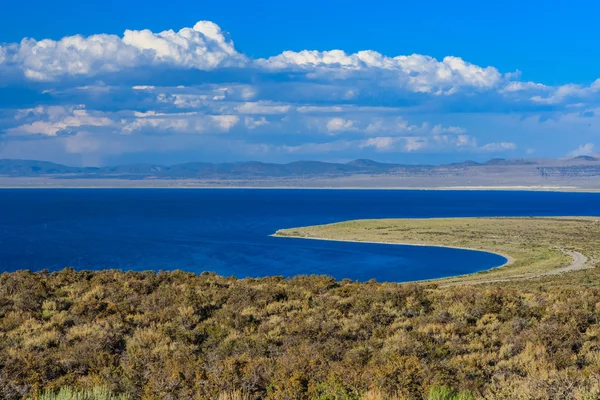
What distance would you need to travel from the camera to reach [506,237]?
93.2m

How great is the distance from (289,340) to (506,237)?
8384cm

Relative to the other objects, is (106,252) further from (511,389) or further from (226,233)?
(511,389)

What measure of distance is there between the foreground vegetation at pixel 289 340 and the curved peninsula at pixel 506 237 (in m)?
37.9

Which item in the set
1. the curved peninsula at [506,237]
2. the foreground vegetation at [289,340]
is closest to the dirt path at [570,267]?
the curved peninsula at [506,237]

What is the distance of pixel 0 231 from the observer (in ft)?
391

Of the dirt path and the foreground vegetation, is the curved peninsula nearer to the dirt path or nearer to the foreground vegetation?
the dirt path

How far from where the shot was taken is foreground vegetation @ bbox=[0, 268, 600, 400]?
434 inches

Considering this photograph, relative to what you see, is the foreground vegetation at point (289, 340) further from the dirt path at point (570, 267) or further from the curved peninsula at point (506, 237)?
the curved peninsula at point (506, 237)

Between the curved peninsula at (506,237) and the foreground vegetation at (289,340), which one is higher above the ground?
the foreground vegetation at (289,340)

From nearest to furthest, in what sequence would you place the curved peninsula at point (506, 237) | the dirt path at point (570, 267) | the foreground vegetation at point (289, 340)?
the foreground vegetation at point (289, 340) < the dirt path at point (570, 267) < the curved peninsula at point (506, 237)

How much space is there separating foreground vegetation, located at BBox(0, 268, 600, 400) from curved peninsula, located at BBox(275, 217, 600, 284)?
3795 cm

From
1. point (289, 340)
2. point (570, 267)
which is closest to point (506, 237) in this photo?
point (570, 267)

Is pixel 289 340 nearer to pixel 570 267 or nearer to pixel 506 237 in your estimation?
pixel 570 267

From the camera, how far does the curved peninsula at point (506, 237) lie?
2559 inches
